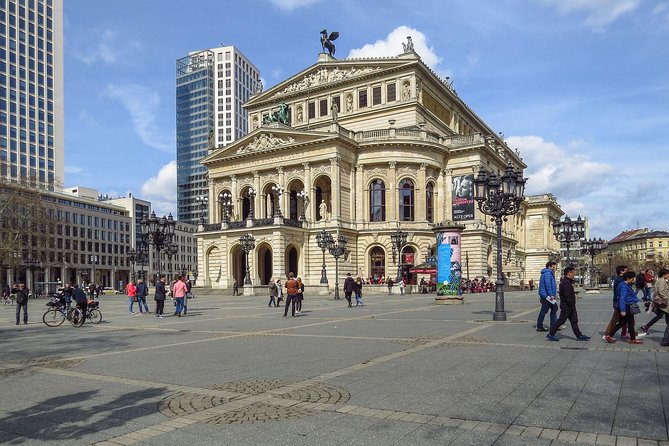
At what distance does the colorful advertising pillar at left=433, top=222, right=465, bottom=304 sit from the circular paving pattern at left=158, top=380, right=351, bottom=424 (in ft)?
78.3

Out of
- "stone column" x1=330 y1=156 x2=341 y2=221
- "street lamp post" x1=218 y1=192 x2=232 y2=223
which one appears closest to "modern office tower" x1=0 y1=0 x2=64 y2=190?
"street lamp post" x1=218 y1=192 x2=232 y2=223

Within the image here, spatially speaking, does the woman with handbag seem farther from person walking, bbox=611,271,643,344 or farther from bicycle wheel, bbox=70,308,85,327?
bicycle wheel, bbox=70,308,85,327

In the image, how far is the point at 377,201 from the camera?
2416 inches

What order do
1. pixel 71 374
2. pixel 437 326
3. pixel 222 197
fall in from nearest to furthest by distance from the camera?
pixel 71 374, pixel 437 326, pixel 222 197

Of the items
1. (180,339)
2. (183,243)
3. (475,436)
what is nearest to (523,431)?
(475,436)

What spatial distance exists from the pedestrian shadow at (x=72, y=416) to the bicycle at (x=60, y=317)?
42.8 ft

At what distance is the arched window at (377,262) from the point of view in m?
60.6

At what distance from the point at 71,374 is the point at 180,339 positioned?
17.9ft

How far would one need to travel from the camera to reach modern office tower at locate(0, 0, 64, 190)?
339 ft

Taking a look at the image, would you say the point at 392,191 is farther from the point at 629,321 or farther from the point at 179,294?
the point at 629,321

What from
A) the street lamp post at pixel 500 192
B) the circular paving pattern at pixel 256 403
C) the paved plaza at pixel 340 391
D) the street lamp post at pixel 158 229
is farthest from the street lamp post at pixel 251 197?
the circular paving pattern at pixel 256 403

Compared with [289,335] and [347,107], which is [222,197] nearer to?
[347,107]

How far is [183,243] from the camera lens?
144 metres

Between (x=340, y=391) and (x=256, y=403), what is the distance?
1259 mm
